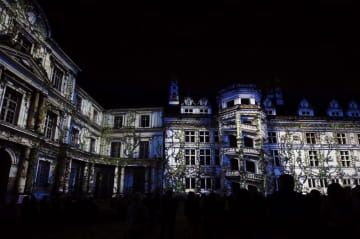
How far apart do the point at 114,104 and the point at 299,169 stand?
2685cm

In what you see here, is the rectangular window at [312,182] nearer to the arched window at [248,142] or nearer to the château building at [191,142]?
the château building at [191,142]

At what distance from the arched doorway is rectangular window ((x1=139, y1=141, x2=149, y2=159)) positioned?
15.7 meters

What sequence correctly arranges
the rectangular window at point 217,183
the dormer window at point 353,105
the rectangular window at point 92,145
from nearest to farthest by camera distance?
the rectangular window at point 217,183 < the rectangular window at point 92,145 < the dormer window at point 353,105

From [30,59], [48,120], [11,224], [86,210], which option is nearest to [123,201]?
[86,210]

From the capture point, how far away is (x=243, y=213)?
446 centimetres

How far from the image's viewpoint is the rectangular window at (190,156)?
29719mm

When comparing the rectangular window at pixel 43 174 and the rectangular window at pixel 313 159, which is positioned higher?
the rectangular window at pixel 313 159

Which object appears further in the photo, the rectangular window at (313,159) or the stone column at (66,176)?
the rectangular window at (313,159)

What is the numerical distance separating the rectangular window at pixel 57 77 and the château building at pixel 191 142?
0.09 m

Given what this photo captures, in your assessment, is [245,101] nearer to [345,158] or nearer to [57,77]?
[345,158]

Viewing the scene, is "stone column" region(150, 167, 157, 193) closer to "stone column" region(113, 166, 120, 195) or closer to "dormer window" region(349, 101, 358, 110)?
"stone column" region(113, 166, 120, 195)

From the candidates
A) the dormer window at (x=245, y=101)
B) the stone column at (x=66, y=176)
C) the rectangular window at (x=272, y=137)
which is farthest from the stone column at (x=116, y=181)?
the rectangular window at (x=272, y=137)

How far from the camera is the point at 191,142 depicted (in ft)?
99.4

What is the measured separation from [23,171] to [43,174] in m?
2.87
